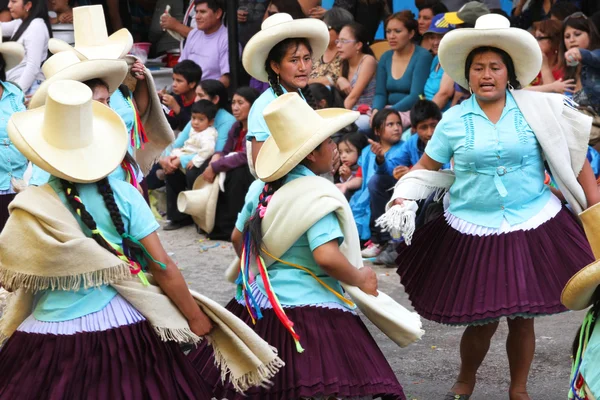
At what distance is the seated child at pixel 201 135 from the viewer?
9891 millimetres

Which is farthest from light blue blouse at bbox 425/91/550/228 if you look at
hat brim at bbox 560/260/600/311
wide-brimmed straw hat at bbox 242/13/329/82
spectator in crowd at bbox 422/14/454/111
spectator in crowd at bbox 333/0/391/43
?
spectator in crowd at bbox 333/0/391/43

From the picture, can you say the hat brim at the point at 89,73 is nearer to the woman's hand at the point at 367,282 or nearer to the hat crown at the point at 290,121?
the hat crown at the point at 290,121

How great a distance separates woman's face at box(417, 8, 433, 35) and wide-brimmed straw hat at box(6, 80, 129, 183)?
20.9 feet

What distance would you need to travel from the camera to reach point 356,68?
1007 centimetres

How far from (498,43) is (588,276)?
1967 mm

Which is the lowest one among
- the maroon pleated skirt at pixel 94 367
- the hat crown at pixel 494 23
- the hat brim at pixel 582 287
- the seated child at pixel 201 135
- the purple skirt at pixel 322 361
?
the seated child at pixel 201 135

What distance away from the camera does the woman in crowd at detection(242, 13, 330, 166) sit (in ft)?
18.5

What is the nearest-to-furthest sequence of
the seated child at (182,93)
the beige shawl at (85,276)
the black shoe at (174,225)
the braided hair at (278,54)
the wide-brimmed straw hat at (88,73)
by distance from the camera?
the beige shawl at (85,276) < the wide-brimmed straw hat at (88,73) < the braided hair at (278,54) < the black shoe at (174,225) < the seated child at (182,93)

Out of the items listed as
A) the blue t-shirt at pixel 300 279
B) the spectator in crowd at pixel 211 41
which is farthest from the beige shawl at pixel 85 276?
the spectator in crowd at pixel 211 41

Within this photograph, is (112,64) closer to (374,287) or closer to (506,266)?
(374,287)

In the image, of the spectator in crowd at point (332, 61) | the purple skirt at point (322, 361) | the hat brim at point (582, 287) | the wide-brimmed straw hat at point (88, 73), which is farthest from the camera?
the spectator in crowd at point (332, 61)

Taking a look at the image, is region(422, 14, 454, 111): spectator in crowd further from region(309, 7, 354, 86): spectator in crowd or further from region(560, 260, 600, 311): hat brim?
region(560, 260, 600, 311): hat brim

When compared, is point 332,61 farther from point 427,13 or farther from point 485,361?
point 485,361

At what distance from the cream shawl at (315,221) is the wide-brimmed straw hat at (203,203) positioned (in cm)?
511
